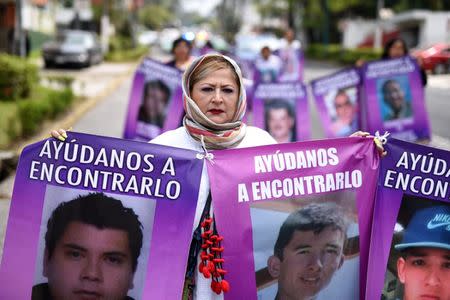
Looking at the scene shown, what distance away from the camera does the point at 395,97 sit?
380 inches

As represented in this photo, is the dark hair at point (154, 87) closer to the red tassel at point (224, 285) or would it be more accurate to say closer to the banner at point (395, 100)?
the banner at point (395, 100)

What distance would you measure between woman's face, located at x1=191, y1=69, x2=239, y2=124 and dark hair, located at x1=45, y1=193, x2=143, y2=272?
580 millimetres

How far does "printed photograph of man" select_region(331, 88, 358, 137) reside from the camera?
32.5 feet

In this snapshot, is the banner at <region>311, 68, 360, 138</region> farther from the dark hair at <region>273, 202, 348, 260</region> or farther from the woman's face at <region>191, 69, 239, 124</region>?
the woman's face at <region>191, 69, 239, 124</region>

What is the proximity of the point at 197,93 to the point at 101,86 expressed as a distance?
66.6 ft

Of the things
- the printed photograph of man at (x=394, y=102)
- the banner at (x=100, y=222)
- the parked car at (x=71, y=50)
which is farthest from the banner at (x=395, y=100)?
the parked car at (x=71, y=50)

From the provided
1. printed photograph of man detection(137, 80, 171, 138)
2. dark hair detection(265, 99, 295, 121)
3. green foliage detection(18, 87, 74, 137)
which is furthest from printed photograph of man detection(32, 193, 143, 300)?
green foliage detection(18, 87, 74, 137)

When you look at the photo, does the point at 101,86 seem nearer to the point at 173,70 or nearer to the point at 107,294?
the point at 173,70

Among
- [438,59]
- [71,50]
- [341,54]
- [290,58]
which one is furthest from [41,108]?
[341,54]

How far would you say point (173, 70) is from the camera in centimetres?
938

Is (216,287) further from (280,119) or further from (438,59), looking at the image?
(438,59)

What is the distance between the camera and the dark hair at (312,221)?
3.79m

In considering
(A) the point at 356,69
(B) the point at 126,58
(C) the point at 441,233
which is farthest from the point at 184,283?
(B) the point at 126,58

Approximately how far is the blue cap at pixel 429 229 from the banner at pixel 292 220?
0.20m
